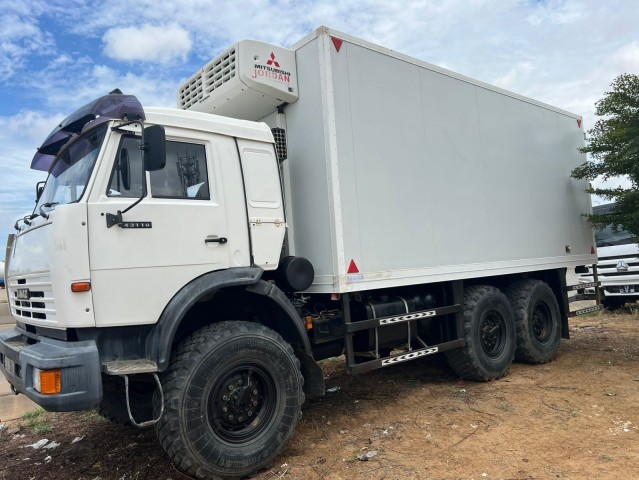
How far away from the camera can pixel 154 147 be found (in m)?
3.52

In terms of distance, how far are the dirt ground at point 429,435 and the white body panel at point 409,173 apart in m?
1.36

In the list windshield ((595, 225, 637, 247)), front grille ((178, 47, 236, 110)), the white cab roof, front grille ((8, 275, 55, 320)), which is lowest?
front grille ((8, 275, 55, 320))

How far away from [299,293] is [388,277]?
0.90 metres

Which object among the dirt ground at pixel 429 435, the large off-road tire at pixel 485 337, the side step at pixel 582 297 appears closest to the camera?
the dirt ground at pixel 429 435

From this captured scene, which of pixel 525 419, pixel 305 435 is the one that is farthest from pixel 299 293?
pixel 525 419

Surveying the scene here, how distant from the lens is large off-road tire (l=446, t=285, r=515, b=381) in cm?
586

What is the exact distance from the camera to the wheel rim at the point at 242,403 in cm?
377

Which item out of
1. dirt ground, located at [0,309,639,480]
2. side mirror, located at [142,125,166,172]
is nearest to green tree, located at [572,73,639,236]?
dirt ground, located at [0,309,639,480]

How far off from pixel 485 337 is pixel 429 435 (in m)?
2.16

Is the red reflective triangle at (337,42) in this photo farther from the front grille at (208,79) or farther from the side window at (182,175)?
the side window at (182,175)

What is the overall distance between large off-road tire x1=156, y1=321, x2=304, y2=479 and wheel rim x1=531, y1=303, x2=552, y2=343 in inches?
170

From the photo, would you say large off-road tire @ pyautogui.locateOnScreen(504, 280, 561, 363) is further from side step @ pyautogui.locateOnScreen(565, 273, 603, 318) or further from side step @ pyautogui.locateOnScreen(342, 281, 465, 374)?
side step @ pyautogui.locateOnScreen(342, 281, 465, 374)

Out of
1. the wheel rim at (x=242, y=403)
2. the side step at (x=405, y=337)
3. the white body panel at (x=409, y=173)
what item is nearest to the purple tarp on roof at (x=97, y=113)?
the white body panel at (x=409, y=173)

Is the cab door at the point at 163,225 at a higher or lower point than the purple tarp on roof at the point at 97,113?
lower
